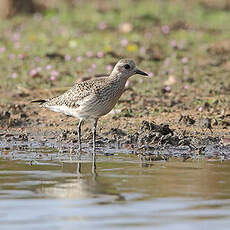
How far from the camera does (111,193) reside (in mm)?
6996

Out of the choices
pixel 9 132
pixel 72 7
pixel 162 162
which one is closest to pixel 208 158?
pixel 162 162

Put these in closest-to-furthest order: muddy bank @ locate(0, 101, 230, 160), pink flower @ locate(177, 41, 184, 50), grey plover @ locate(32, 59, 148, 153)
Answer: muddy bank @ locate(0, 101, 230, 160), grey plover @ locate(32, 59, 148, 153), pink flower @ locate(177, 41, 184, 50)

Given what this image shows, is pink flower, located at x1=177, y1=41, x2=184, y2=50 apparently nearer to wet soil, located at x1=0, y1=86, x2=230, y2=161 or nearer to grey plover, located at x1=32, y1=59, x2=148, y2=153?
wet soil, located at x1=0, y1=86, x2=230, y2=161

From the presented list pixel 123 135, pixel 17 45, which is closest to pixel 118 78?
pixel 123 135

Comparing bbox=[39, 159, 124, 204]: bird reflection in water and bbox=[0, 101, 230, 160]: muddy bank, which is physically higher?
bbox=[0, 101, 230, 160]: muddy bank

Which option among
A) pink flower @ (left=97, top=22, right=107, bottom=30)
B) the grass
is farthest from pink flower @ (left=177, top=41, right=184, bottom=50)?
pink flower @ (left=97, top=22, right=107, bottom=30)

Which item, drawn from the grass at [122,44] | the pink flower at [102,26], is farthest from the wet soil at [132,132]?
the pink flower at [102,26]

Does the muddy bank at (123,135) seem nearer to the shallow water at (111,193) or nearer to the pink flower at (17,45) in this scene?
the shallow water at (111,193)

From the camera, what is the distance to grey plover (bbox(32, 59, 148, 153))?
978 cm

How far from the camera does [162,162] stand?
872cm

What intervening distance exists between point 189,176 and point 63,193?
1.52 metres

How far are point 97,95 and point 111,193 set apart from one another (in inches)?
116

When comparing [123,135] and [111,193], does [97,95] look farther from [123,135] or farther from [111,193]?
[111,193]

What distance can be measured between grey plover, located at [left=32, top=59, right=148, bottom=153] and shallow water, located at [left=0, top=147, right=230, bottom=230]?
869 mm
